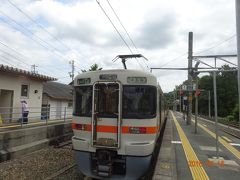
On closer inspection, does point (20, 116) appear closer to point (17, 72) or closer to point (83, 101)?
point (17, 72)

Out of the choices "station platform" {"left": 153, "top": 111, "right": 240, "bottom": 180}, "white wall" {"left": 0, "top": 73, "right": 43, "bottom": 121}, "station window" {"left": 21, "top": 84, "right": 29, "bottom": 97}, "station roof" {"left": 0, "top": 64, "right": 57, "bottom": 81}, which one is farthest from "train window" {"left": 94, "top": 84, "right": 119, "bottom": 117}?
"station window" {"left": 21, "top": 84, "right": 29, "bottom": 97}

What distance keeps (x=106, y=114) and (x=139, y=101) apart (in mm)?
857

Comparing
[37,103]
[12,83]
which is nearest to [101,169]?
[12,83]

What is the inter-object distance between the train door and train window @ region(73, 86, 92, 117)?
8.1 inches

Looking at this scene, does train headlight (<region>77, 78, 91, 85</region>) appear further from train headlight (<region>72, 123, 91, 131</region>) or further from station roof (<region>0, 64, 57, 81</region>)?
station roof (<region>0, 64, 57, 81</region>)

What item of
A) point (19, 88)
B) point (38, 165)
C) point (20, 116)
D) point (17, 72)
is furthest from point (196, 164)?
point (19, 88)

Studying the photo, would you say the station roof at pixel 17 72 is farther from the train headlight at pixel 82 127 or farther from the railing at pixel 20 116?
the train headlight at pixel 82 127

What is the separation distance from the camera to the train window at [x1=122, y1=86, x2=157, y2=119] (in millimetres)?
7106

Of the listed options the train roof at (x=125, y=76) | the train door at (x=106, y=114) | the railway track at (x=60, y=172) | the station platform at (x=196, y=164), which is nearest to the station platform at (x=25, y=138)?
the railway track at (x=60, y=172)

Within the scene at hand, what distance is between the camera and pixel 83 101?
303 inches

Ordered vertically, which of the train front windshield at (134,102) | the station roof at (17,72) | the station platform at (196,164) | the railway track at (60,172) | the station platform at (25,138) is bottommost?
the railway track at (60,172)

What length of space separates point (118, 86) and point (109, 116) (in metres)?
0.76

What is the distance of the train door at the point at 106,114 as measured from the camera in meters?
7.08

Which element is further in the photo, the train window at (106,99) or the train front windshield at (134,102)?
the train window at (106,99)
